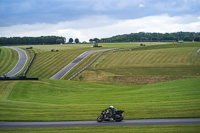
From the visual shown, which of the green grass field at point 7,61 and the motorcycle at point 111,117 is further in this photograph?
the green grass field at point 7,61

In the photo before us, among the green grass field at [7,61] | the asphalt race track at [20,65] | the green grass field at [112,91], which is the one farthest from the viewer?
the green grass field at [7,61]

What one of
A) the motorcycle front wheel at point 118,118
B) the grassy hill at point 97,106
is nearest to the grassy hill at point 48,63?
the grassy hill at point 97,106

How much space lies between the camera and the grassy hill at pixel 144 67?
69.8 meters

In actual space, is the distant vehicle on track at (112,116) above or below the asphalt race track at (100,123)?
above

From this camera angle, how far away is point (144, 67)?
258 ft

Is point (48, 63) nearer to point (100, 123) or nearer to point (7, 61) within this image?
point (7, 61)

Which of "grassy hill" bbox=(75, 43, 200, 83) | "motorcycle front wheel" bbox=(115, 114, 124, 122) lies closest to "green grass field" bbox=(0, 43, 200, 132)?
"grassy hill" bbox=(75, 43, 200, 83)

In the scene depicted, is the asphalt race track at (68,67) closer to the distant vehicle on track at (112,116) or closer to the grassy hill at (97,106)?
the grassy hill at (97,106)

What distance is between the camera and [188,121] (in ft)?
88.3

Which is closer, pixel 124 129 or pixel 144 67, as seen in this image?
pixel 124 129

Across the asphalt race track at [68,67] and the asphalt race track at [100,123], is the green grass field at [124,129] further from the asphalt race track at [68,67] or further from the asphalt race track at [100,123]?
the asphalt race track at [68,67]

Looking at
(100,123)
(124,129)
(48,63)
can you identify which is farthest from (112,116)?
(48,63)

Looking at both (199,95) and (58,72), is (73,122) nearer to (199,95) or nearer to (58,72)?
(199,95)

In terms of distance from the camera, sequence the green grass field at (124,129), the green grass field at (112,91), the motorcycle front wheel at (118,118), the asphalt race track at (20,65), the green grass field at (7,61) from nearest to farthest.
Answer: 1. the green grass field at (124,129)
2. the motorcycle front wheel at (118,118)
3. the green grass field at (112,91)
4. the asphalt race track at (20,65)
5. the green grass field at (7,61)
